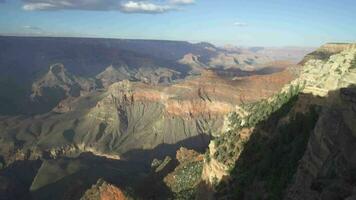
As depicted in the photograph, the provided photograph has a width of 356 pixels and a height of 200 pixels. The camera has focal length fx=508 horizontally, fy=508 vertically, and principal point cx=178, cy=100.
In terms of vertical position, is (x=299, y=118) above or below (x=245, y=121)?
above

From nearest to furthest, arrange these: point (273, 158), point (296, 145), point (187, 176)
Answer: point (296, 145)
point (273, 158)
point (187, 176)

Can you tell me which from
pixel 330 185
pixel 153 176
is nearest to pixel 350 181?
pixel 330 185

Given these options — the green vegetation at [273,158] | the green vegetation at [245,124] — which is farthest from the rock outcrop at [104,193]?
the green vegetation at [273,158]

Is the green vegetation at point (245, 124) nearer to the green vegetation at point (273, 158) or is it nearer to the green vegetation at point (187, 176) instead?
the green vegetation at point (273, 158)

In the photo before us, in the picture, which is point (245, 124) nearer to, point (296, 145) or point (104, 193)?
point (296, 145)

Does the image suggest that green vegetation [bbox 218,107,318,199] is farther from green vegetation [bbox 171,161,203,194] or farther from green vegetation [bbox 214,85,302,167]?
green vegetation [bbox 171,161,203,194]

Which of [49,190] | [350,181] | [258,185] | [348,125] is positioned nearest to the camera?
[350,181]

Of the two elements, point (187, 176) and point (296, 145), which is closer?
point (296, 145)

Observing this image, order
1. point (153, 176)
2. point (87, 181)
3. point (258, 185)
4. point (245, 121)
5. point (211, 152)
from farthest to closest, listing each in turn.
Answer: point (87, 181) → point (153, 176) → point (245, 121) → point (211, 152) → point (258, 185)

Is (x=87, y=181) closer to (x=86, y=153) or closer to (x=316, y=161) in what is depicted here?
(x=86, y=153)

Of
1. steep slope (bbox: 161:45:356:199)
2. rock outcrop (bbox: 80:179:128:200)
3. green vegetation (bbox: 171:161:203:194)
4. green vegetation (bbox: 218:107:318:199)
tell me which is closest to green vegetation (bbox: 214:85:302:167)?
steep slope (bbox: 161:45:356:199)

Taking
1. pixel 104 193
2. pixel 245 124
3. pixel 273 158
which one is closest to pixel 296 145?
pixel 273 158
